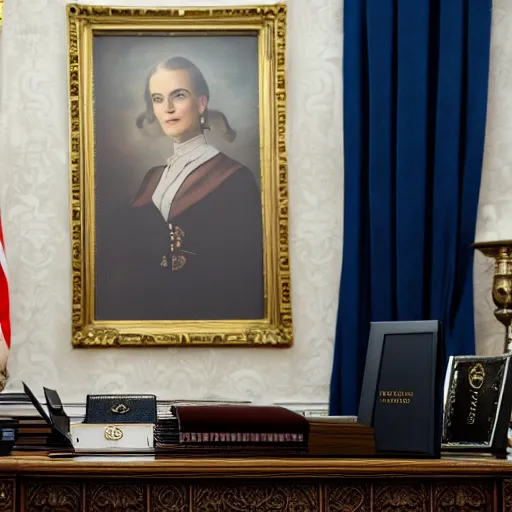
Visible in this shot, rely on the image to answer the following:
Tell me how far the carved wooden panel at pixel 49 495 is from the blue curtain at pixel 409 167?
1.81 m

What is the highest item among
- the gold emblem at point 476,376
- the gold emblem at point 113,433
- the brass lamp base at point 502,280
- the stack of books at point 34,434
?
the brass lamp base at point 502,280

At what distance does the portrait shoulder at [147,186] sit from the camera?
3.85 metres

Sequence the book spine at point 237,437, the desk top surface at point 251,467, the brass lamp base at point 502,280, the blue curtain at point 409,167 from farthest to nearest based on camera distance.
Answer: the blue curtain at point 409,167 < the brass lamp base at point 502,280 < the book spine at point 237,437 < the desk top surface at point 251,467

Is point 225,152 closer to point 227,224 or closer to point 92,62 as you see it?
point 227,224

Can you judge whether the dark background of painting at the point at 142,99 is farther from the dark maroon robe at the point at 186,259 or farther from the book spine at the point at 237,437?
the book spine at the point at 237,437

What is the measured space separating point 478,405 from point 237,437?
0.60 meters

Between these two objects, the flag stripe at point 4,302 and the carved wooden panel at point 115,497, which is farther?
the flag stripe at point 4,302

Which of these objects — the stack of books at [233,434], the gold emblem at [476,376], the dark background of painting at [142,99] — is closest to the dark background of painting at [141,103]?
the dark background of painting at [142,99]

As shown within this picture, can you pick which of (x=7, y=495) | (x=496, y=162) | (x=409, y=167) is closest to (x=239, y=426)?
(x=7, y=495)

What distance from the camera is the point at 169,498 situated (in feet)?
6.75

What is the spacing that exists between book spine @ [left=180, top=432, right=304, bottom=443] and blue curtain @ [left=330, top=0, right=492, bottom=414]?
1605 millimetres

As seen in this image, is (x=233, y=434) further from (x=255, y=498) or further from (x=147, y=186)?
(x=147, y=186)

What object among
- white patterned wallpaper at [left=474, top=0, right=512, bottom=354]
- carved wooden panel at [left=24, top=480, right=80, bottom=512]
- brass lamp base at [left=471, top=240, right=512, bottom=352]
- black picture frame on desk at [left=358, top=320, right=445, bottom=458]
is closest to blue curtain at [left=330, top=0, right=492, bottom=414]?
white patterned wallpaper at [left=474, top=0, right=512, bottom=354]

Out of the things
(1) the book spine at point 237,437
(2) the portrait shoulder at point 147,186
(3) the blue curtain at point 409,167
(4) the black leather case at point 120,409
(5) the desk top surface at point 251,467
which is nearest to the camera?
(5) the desk top surface at point 251,467
